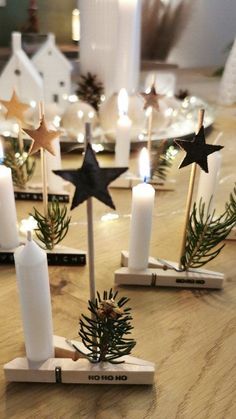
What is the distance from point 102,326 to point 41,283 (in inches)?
3.0

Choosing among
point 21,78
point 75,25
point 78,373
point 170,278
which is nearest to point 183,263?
point 170,278

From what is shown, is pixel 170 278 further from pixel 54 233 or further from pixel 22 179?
pixel 22 179

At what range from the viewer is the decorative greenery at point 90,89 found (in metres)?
1.31

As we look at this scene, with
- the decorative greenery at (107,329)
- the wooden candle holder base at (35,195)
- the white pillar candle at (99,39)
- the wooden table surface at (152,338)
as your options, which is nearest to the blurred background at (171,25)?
the white pillar candle at (99,39)

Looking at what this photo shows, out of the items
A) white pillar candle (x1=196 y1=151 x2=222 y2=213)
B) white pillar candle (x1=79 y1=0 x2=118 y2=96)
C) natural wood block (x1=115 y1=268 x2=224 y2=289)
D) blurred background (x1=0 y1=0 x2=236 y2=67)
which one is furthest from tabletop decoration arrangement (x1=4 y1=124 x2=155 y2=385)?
blurred background (x1=0 y1=0 x2=236 y2=67)

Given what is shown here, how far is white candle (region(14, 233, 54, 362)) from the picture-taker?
1.37 ft

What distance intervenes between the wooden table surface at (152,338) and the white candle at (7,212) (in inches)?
1.6

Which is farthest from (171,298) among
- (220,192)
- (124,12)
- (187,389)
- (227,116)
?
(227,116)

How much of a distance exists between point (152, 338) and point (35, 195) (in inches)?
17.4

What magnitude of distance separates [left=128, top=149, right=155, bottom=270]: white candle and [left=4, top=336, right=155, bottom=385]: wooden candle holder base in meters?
0.18

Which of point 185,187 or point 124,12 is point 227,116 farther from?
point 185,187

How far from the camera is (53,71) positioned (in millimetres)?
1276

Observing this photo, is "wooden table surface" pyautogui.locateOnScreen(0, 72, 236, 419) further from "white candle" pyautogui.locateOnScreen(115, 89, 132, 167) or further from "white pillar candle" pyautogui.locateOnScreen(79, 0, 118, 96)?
"white pillar candle" pyautogui.locateOnScreen(79, 0, 118, 96)

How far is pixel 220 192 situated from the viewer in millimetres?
943
